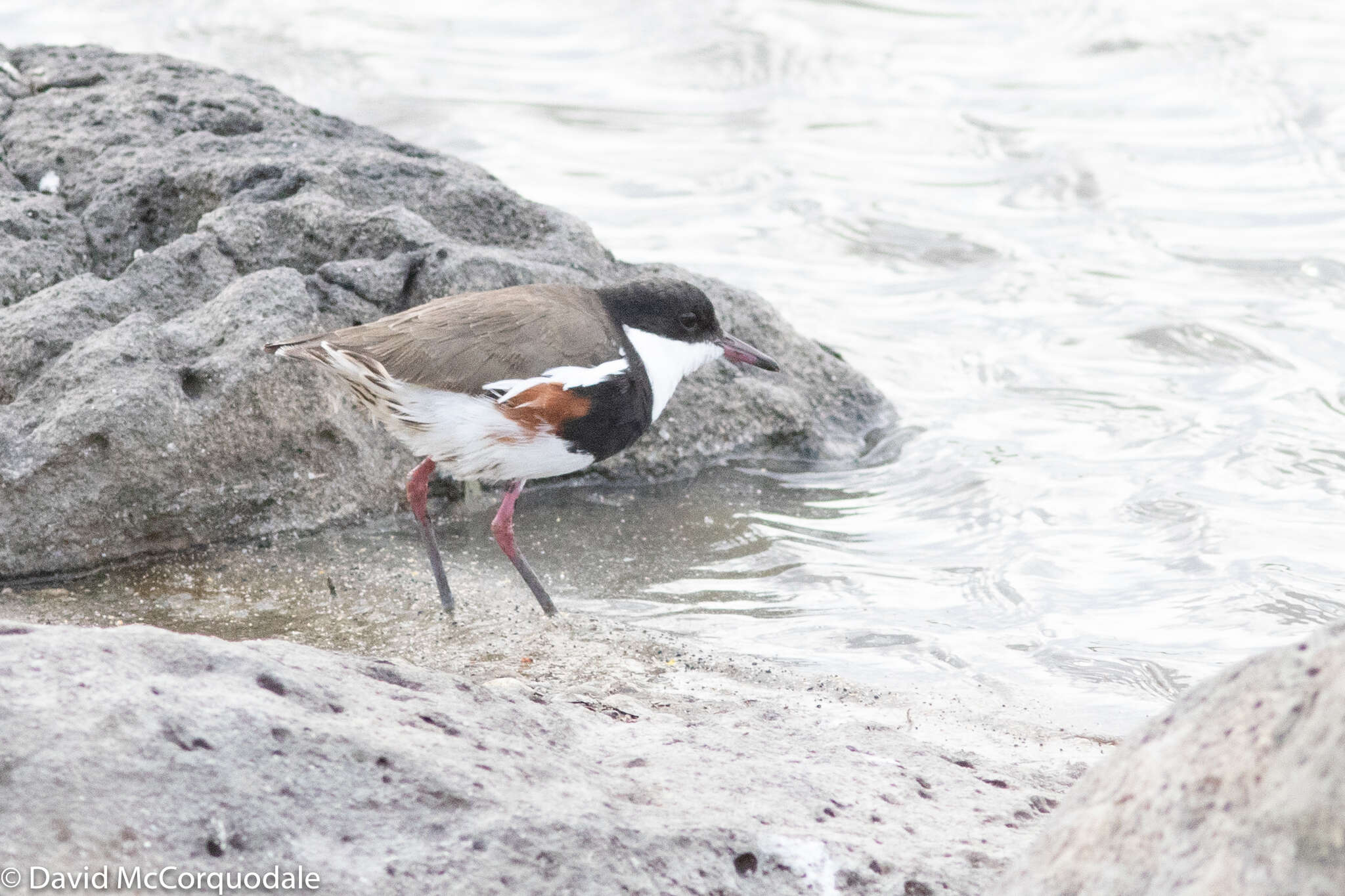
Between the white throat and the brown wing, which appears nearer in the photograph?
the brown wing

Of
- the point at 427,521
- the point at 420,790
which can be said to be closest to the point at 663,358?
the point at 427,521

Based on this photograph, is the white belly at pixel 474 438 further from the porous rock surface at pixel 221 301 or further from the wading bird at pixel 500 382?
the porous rock surface at pixel 221 301

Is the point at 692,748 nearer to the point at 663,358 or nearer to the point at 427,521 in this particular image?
the point at 427,521

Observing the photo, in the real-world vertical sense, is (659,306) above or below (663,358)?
above

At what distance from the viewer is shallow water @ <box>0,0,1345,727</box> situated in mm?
5969

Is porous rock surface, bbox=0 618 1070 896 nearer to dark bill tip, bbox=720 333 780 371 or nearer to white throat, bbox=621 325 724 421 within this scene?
white throat, bbox=621 325 724 421

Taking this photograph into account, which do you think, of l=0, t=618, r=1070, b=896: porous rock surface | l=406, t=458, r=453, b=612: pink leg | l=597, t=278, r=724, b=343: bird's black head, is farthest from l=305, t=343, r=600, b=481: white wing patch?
l=0, t=618, r=1070, b=896: porous rock surface

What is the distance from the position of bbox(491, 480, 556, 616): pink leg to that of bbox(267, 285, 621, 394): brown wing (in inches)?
26.6

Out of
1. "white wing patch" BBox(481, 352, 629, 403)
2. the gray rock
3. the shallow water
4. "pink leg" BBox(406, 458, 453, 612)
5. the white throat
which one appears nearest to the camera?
the gray rock

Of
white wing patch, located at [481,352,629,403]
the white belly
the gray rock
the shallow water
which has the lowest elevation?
the shallow water

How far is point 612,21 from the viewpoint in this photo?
1564 centimetres

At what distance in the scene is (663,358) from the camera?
5.62 metres

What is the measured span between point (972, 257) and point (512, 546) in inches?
246

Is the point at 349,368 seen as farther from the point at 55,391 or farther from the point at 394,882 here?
the point at 394,882
